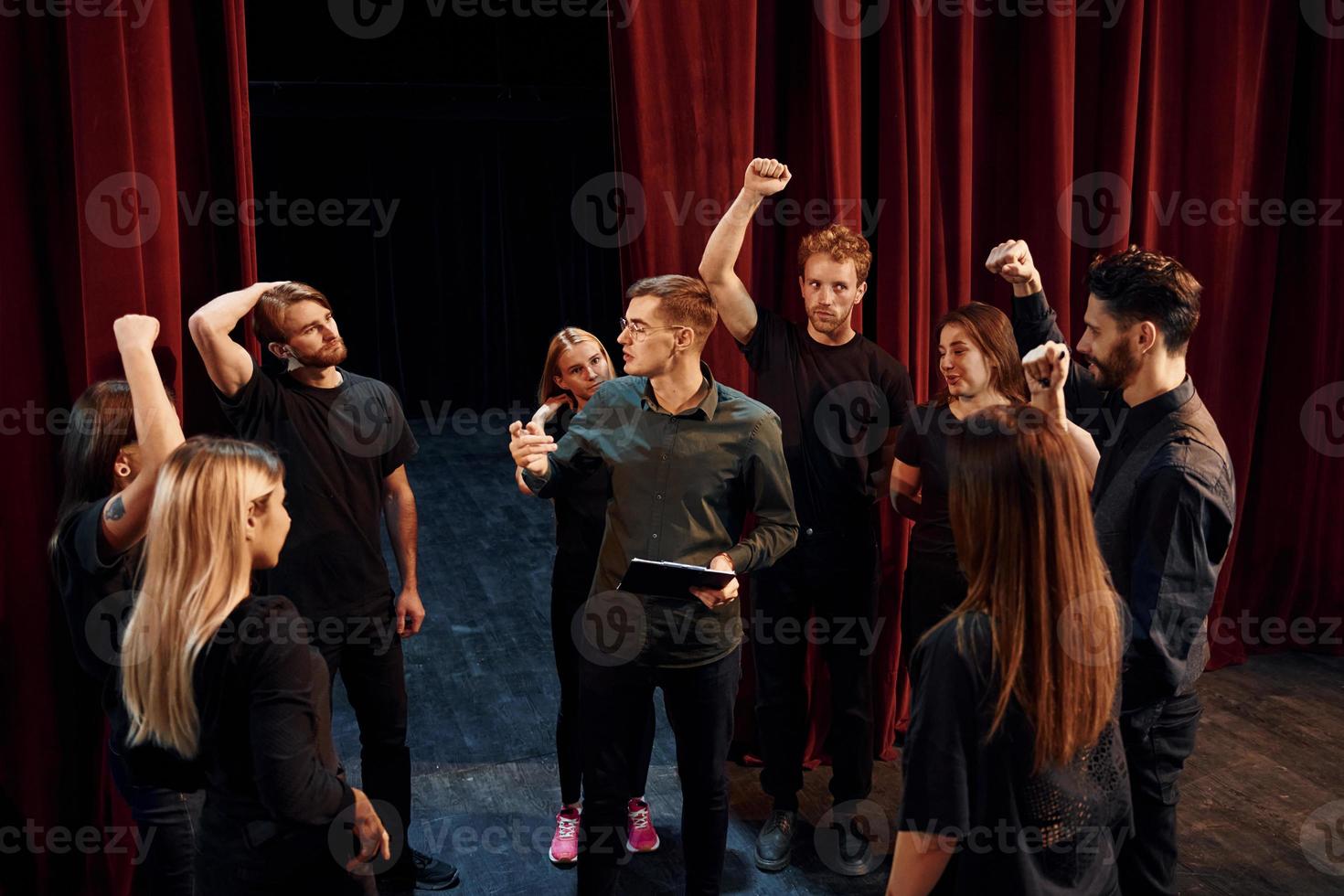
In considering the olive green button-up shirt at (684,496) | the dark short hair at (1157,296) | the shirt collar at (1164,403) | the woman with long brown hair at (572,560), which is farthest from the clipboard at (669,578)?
the dark short hair at (1157,296)

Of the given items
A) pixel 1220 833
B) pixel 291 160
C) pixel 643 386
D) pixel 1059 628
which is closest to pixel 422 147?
pixel 291 160

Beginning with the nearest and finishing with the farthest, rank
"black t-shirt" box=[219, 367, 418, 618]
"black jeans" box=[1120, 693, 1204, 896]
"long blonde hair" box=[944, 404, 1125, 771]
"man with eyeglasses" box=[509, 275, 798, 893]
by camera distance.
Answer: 1. "long blonde hair" box=[944, 404, 1125, 771]
2. "black jeans" box=[1120, 693, 1204, 896]
3. "man with eyeglasses" box=[509, 275, 798, 893]
4. "black t-shirt" box=[219, 367, 418, 618]

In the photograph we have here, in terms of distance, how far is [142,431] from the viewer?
6.95ft

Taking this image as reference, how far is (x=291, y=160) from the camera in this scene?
30.1ft

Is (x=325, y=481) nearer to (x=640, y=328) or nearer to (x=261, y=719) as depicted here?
(x=640, y=328)

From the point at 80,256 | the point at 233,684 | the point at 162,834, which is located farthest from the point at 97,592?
the point at 80,256

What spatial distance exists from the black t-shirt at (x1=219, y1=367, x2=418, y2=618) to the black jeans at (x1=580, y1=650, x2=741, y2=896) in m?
0.61

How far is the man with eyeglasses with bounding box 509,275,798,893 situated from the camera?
2387 millimetres

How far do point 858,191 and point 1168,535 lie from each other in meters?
1.59

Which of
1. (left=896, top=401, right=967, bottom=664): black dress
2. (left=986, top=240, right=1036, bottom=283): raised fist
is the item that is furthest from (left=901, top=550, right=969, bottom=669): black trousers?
(left=986, top=240, right=1036, bottom=283): raised fist

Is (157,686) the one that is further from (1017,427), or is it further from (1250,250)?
(1250,250)

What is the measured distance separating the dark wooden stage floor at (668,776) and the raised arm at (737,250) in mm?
1406

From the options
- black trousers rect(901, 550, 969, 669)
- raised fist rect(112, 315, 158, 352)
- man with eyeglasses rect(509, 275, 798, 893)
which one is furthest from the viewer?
black trousers rect(901, 550, 969, 669)

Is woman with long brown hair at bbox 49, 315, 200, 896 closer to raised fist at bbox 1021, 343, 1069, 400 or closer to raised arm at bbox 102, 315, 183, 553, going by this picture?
raised arm at bbox 102, 315, 183, 553
